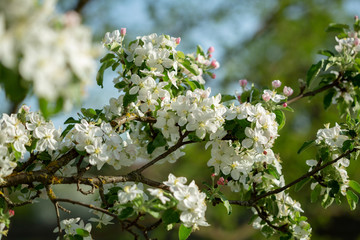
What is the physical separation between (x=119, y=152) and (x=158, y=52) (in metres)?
0.39

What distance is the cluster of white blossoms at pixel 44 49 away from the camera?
0.77 m

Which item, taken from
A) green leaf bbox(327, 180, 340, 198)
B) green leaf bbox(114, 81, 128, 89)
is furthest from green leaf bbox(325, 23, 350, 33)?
green leaf bbox(114, 81, 128, 89)

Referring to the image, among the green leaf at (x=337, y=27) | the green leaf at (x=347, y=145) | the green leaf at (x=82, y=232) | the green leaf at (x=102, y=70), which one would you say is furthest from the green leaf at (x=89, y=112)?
the green leaf at (x=337, y=27)

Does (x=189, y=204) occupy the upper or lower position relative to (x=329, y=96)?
lower

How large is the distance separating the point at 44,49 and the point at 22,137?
0.73 m

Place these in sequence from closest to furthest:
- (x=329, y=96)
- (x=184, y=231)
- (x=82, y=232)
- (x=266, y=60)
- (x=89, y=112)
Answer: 1. (x=184, y=231)
2. (x=82, y=232)
3. (x=89, y=112)
4. (x=329, y=96)
5. (x=266, y=60)

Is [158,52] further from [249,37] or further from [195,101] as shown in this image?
[249,37]

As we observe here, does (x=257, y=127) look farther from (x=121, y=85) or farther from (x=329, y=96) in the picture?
(x=329, y=96)

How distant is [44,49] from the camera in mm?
780

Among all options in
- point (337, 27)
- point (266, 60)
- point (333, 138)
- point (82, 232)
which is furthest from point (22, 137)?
point (266, 60)

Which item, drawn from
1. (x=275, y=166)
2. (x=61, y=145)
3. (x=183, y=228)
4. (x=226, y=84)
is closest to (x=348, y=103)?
(x=275, y=166)

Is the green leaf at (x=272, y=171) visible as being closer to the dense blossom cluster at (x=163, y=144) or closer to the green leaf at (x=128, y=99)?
the dense blossom cluster at (x=163, y=144)

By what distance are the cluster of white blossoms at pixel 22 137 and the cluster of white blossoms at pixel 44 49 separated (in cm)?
62

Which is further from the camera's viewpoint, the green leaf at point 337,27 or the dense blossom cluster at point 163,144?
the green leaf at point 337,27
